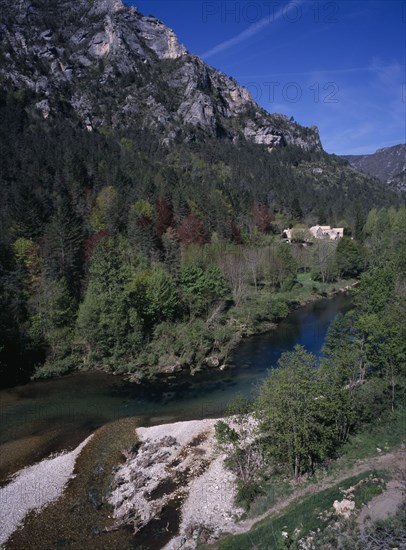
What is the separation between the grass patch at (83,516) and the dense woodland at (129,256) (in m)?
13.4

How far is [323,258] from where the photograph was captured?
76.0 m

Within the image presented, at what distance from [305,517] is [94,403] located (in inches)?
854

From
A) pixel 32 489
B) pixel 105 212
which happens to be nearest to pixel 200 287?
pixel 105 212

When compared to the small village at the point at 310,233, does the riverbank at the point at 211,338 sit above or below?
below

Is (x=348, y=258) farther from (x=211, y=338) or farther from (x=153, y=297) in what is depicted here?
(x=153, y=297)

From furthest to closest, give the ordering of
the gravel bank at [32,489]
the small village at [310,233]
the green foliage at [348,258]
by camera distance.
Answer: the small village at [310,233] → the green foliage at [348,258] → the gravel bank at [32,489]

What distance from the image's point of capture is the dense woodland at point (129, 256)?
1553 inches

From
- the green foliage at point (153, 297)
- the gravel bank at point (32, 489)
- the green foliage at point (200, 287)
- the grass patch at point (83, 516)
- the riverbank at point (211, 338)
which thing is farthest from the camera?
the green foliage at point (200, 287)

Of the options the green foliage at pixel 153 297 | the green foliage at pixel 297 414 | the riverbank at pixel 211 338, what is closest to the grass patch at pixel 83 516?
the green foliage at pixel 297 414

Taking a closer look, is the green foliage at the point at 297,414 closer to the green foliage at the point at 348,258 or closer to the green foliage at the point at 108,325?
the green foliage at the point at 108,325

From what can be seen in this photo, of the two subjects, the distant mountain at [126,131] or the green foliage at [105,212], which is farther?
the distant mountain at [126,131]

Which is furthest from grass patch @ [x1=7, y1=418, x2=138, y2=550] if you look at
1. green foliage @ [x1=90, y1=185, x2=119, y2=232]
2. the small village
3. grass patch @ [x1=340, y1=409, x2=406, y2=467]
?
the small village

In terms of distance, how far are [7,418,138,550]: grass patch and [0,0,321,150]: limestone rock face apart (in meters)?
134

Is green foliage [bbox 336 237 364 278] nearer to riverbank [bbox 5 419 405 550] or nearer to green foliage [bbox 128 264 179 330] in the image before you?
green foliage [bbox 128 264 179 330]
